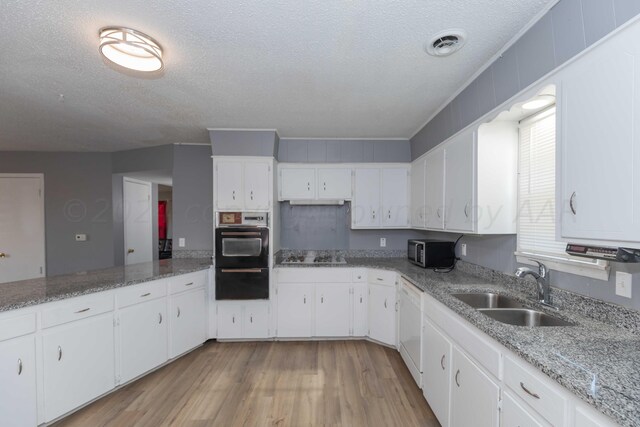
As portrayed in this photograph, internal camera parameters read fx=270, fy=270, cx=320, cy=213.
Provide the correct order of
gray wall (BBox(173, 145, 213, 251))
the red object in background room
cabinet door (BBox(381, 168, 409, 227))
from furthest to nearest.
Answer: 1. the red object in background room
2. gray wall (BBox(173, 145, 213, 251))
3. cabinet door (BBox(381, 168, 409, 227))

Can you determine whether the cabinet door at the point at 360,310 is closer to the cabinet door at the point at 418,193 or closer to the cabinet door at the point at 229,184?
the cabinet door at the point at 418,193

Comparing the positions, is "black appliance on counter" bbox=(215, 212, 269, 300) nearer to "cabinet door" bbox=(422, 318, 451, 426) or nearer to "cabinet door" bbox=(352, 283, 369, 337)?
"cabinet door" bbox=(352, 283, 369, 337)

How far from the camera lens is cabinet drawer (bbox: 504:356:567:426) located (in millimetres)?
935

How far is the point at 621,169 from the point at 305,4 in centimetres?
154

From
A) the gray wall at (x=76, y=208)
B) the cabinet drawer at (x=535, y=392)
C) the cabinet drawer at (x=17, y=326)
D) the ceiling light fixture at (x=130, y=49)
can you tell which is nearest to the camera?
the cabinet drawer at (x=535, y=392)

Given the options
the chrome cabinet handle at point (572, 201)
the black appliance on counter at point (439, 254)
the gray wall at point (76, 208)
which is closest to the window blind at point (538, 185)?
the chrome cabinet handle at point (572, 201)

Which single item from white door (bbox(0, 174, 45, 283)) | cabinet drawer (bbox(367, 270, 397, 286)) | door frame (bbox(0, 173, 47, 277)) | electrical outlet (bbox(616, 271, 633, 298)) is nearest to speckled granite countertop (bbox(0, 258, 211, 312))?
cabinet drawer (bbox(367, 270, 397, 286))

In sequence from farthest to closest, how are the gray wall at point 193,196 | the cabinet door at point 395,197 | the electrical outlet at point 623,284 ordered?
the gray wall at point 193,196 → the cabinet door at point 395,197 → the electrical outlet at point 623,284

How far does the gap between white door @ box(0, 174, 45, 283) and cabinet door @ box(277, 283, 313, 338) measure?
3764mm

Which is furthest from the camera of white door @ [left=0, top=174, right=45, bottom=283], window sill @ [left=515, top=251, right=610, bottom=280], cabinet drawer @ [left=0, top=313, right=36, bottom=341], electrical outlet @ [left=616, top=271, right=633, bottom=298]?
white door @ [left=0, top=174, right=45, bottom=283]

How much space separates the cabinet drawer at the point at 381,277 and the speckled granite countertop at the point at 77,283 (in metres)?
1.93

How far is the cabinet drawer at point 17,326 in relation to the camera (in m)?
1.63

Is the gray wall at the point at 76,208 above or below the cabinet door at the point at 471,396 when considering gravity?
above

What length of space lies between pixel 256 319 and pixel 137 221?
9.47 feet
